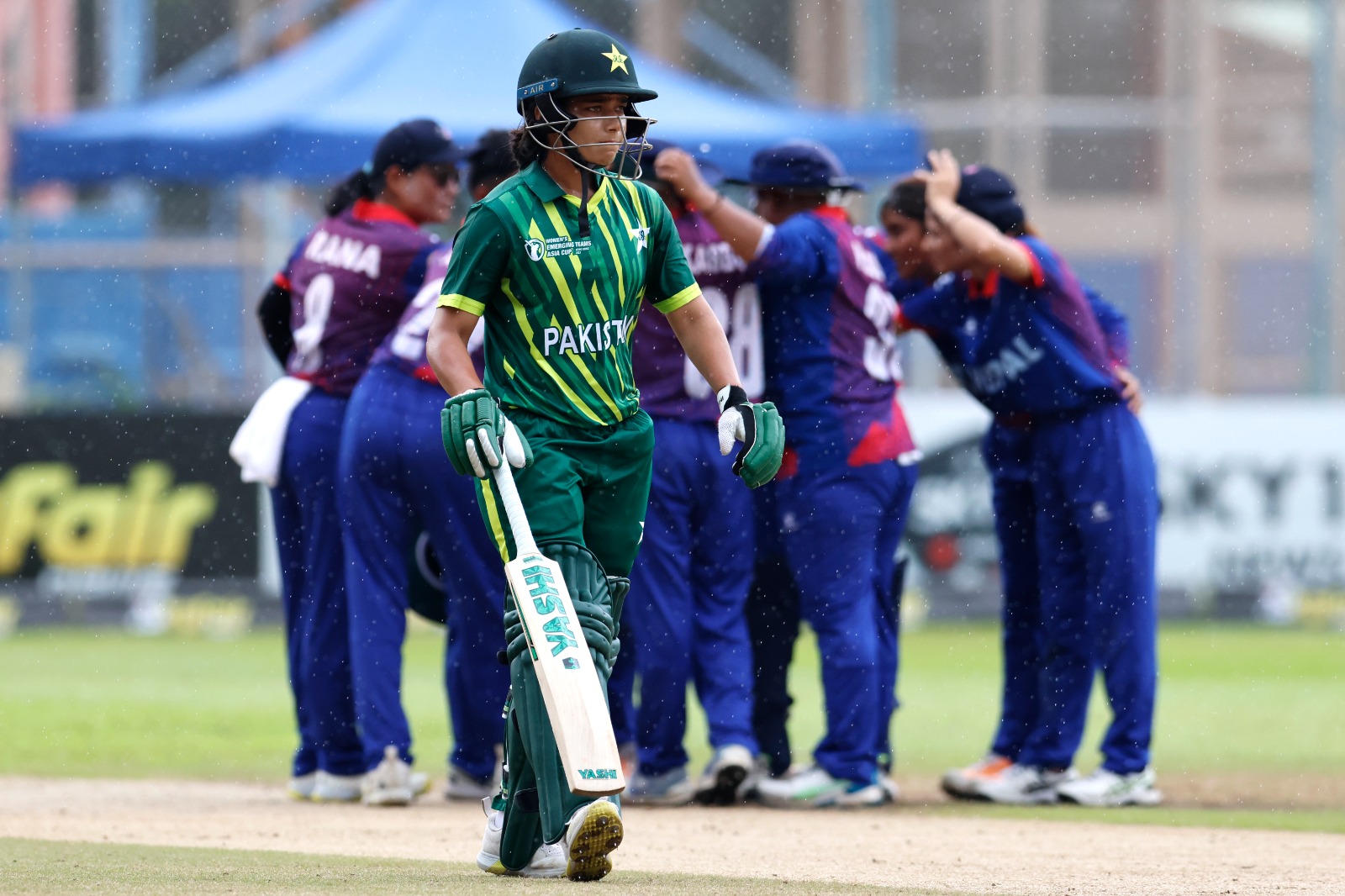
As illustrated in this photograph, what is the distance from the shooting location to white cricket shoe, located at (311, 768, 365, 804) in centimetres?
775

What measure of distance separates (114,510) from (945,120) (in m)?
11.3

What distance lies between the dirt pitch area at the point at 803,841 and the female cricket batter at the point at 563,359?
17.0 inches

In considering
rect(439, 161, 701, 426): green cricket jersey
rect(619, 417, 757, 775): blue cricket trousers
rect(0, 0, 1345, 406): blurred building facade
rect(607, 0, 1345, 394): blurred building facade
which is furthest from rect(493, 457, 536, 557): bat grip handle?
rect(607, 0, 1345, 394): blurred building facade

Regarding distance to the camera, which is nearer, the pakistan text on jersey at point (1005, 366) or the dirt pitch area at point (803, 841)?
the dirt pitch area at point (803, 841)

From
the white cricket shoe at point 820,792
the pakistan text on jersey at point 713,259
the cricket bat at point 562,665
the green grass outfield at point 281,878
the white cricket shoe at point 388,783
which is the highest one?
the pakistan text on jersey at point 713,259

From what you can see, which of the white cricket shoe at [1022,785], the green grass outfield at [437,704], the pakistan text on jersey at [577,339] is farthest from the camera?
the green grass outfield at [437,704]

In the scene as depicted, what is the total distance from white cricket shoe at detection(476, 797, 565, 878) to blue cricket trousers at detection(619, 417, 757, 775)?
6.94 feet

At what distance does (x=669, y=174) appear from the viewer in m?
7.50

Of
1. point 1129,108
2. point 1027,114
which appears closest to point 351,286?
point 1027,114

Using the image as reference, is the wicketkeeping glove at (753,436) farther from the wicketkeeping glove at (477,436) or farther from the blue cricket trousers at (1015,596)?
the blue cricket trousers at (1015,596)

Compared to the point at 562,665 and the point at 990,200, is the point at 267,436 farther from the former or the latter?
the point at 562,665

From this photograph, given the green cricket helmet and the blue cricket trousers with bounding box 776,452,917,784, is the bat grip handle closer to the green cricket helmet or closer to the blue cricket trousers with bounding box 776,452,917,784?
the green cricket helmet

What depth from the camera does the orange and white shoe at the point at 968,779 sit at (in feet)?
26.3

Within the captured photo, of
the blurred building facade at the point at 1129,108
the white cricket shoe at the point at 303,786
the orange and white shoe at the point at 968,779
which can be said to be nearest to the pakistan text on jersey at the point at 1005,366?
the orange and white shoe at the point at 968,779
